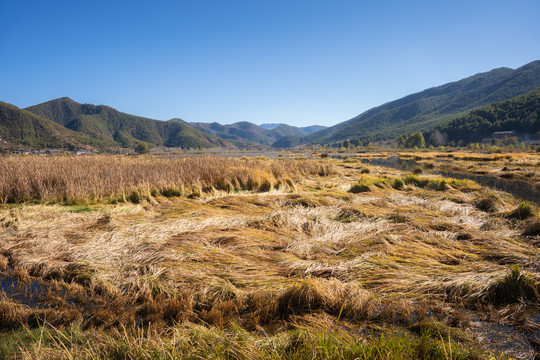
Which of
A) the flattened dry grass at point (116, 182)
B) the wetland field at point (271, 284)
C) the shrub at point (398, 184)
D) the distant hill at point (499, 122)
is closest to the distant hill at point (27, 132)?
the flattened dry grass at point (116, 182)

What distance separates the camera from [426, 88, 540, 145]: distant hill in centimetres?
8406

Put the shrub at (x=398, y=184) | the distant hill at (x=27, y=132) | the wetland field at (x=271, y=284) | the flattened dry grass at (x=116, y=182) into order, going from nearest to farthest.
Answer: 1. the wetland field at (x=271, y=284)
2. the flattened dry grass at (x=116, y=182)
3. the shrub at (x=398, y=184)
4. the distant hill at (x=27, y=132)

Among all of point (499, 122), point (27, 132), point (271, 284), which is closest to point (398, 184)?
point (271, 284)

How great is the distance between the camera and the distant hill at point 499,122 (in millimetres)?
84062

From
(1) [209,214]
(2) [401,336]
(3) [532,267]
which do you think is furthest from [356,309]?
(1) [209,214]

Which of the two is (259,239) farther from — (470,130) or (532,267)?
(470,130)

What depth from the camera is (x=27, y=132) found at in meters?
98.6

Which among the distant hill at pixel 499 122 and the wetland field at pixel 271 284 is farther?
the distant hill at pixel 499 122

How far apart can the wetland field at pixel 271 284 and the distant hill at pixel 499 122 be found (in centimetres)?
11554

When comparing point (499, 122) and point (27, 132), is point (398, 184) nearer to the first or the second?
point (499, 122)

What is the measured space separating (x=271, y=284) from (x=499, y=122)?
124 meters

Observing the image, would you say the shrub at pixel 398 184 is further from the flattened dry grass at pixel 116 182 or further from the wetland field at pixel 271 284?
the flattened dry grass at pixel 116 182

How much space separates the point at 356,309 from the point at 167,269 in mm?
2201

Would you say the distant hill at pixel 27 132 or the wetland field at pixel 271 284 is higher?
the distant hill at pixel 27 132
